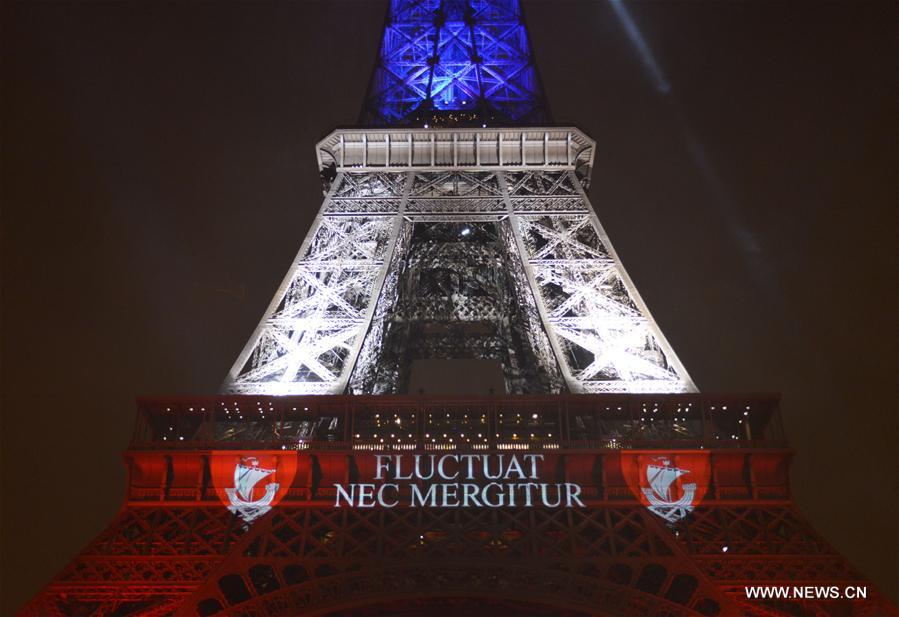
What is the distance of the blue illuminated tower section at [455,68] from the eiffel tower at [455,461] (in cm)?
194

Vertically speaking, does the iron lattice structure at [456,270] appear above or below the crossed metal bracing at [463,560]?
above

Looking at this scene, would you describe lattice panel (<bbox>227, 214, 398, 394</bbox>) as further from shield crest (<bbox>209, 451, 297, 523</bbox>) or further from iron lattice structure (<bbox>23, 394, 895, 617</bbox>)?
shield crest (<bbox>209, 451, 297, 523</bbox>)

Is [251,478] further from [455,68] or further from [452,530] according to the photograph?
[455,68]

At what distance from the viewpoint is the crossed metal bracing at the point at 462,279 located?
22.6m

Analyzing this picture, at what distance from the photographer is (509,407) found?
69.8 ft

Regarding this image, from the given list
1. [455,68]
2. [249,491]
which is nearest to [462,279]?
[455,68]

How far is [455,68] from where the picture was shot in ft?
106

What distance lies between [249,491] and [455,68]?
1764cm

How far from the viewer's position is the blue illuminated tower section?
30859mm

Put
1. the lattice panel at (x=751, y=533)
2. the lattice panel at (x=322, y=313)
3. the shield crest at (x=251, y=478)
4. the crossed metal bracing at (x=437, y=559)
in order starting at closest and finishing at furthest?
the crossed metal bracing at (x=437, y=559) < the lattice panel at (x=751, y=533) < the shield crest at (x=251, y=478) < the lattice panel at (x=322, y=313)

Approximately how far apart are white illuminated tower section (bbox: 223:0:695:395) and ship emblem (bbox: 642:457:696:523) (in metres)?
2.24

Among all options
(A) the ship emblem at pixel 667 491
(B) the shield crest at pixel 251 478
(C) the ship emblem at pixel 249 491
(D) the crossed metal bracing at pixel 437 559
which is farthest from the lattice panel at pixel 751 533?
(C) the ship emblem at pixel 249 491

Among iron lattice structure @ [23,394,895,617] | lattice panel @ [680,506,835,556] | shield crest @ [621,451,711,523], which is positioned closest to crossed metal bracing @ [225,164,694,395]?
iron lattice structure @ [23,394,895,617]

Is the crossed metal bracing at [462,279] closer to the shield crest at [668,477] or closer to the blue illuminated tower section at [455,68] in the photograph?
the shield crest at [668,477]
